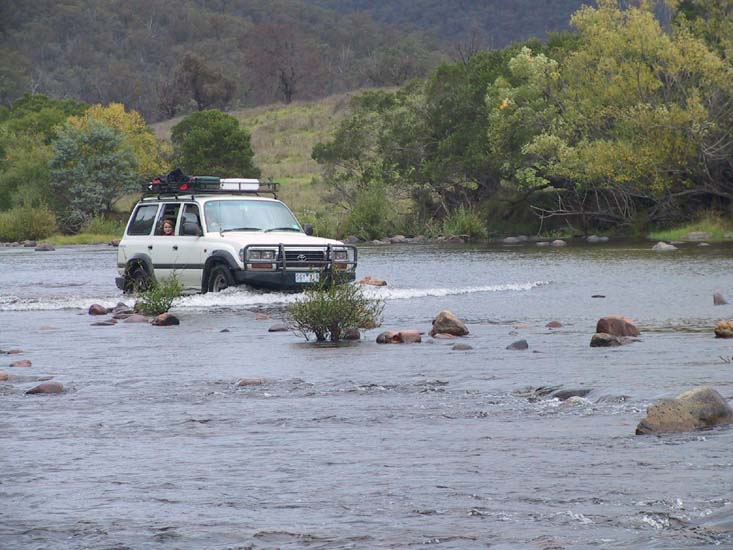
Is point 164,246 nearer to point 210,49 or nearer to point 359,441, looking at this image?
point 359,441

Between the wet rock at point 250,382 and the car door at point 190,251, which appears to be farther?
the car door at point 190,251

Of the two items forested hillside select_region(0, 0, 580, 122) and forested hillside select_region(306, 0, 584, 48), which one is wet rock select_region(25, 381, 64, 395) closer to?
forested hillside select_region(0, 0, 580, 122)

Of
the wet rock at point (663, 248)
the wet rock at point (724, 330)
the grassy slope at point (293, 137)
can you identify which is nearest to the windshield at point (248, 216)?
the wet rock at point (724, 330)

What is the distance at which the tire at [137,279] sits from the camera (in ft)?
77.7

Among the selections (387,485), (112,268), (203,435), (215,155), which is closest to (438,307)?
(203,435)

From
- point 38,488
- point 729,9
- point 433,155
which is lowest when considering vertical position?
point 38,488

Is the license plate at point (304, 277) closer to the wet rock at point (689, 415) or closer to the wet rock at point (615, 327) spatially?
the wet rock at point (615, 327)

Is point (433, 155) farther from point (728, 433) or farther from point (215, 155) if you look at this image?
point (728, 433)

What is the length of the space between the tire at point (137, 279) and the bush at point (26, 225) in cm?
4592

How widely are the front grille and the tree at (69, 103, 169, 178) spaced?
5774 centimetres

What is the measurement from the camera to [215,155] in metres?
77.7

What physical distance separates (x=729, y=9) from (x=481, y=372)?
138 ft

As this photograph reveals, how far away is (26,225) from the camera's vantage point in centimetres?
6869

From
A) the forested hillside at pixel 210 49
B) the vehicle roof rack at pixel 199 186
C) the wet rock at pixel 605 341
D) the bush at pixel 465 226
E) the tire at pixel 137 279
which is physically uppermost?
the forested hillside at pixel 210 49
